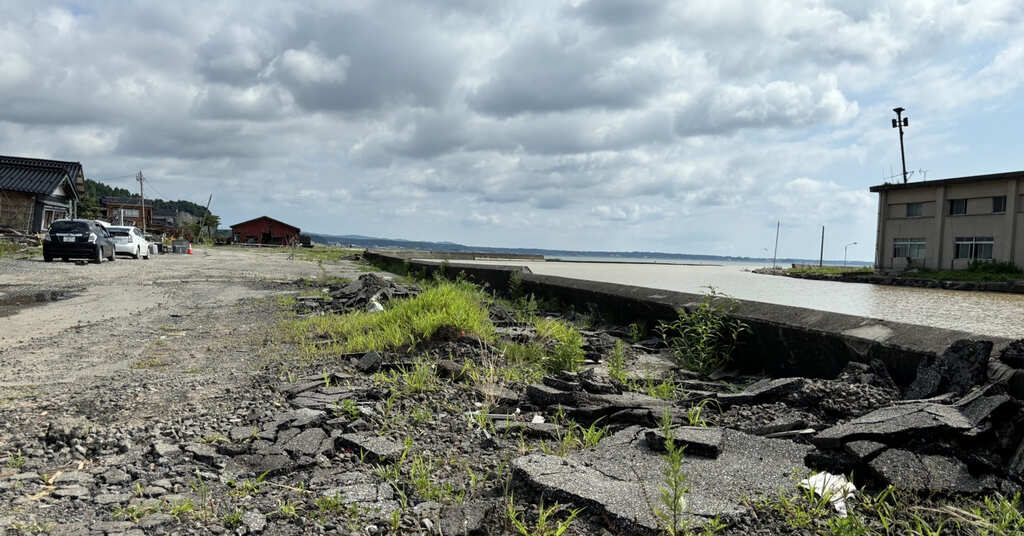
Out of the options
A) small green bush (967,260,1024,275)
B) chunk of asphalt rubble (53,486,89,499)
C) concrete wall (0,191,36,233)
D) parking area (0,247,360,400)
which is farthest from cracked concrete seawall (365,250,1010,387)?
concrete wall (0,191,36,233)

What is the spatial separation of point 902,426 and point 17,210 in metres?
46.8

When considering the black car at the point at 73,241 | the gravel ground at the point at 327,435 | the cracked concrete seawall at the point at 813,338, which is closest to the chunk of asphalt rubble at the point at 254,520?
the gravel ground at the point at 327,435

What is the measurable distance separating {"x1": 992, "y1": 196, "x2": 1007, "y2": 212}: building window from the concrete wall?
59729 mm

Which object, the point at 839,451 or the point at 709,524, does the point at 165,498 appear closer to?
the point at 709,524

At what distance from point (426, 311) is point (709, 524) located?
4841mm

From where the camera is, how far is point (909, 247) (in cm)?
4506

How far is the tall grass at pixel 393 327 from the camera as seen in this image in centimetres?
594

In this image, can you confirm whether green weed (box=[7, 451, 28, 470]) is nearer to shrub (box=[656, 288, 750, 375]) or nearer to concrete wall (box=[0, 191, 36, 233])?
shrub (box=[656, 288, 750, 375])

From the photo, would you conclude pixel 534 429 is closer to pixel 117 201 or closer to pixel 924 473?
pixel 924 473

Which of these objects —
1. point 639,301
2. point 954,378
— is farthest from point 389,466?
point 639,301

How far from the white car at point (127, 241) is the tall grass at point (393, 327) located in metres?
24.6

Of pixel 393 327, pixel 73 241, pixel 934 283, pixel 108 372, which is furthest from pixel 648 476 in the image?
pixel 934 283

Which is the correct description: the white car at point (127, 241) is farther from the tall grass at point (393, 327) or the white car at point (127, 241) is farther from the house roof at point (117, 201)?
the house roof at point (117, 201)

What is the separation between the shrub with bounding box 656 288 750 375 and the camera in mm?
5547
